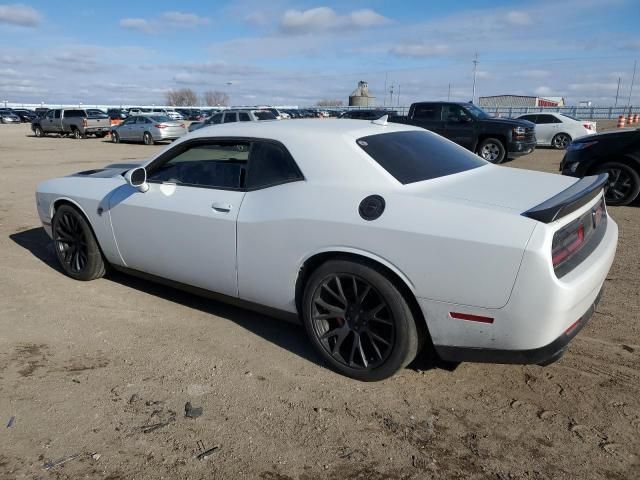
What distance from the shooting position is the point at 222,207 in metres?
3.57

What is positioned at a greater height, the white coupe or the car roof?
the car roof

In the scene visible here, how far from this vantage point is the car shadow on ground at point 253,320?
351cm

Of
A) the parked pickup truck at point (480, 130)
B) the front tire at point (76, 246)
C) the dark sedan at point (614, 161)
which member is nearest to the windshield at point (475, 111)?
the parked pickup truck at point (480, 130)

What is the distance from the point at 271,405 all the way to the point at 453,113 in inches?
525

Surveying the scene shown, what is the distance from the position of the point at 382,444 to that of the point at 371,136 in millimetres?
1925

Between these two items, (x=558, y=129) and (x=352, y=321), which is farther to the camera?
(x=558, y=129)

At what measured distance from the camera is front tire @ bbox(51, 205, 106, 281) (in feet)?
15.5

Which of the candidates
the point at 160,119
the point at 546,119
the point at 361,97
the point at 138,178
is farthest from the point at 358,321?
the point at 361,97

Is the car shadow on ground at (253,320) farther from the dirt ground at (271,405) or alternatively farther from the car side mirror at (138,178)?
the car side mirror at (138,178)

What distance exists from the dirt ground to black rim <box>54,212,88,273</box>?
0.60m

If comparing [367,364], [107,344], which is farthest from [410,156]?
[107,344]

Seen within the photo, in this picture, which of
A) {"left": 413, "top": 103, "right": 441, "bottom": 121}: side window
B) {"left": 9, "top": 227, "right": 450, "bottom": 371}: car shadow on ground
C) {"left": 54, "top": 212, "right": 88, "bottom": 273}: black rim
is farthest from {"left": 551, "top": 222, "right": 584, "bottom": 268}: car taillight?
{"left": 413, "top": 103, "right": 441, "bottom": 121}: side window

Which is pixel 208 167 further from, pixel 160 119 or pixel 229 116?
pixel 160 119

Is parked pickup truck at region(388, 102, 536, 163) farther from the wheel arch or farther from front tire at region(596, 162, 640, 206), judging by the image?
the wheel arch
